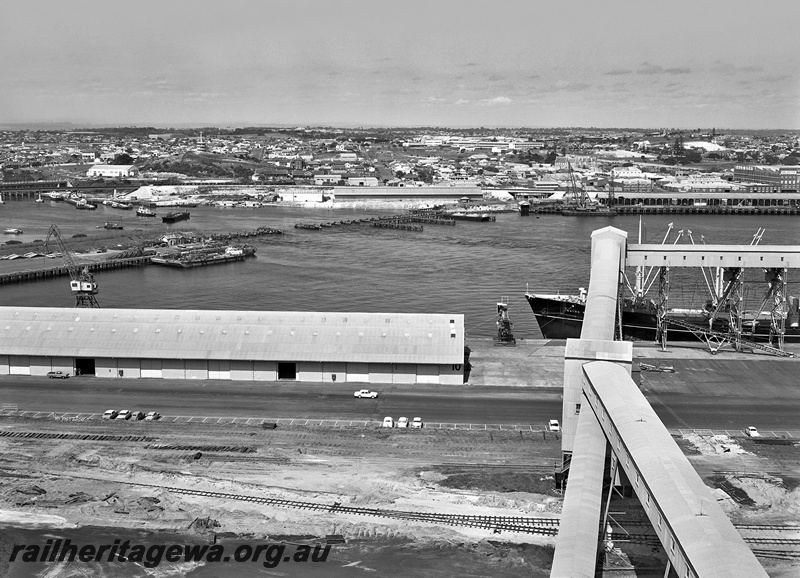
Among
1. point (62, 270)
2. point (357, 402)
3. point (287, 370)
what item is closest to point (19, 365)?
point (287, 370)

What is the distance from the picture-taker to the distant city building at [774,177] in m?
82.6

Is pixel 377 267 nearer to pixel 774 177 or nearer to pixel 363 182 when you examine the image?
pixel 363 182

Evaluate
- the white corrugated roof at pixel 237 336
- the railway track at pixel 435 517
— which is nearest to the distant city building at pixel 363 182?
the white corrugated roof at pixel 237 336

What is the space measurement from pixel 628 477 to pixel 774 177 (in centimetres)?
8350

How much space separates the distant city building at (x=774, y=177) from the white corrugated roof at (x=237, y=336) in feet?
232

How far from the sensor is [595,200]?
251 ft

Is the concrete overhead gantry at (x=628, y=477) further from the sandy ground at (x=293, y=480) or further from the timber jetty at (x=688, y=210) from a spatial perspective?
the timber jetty at (x=688, y=210)

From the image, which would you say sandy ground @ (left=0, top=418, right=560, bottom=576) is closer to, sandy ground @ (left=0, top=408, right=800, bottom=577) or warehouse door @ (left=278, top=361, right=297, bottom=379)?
sandy ground @ (left=0, top=408, right=800, bottom=577)

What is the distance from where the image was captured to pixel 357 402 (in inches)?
702

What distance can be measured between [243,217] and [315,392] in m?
50.3

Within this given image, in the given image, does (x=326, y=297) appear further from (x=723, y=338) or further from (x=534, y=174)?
(x=534, y=174)

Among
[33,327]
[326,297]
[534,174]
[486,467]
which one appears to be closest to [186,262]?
[326,297]

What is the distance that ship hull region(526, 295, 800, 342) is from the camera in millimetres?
24125

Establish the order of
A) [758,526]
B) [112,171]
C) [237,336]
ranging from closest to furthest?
[758,526], [237,336], [112,171]
